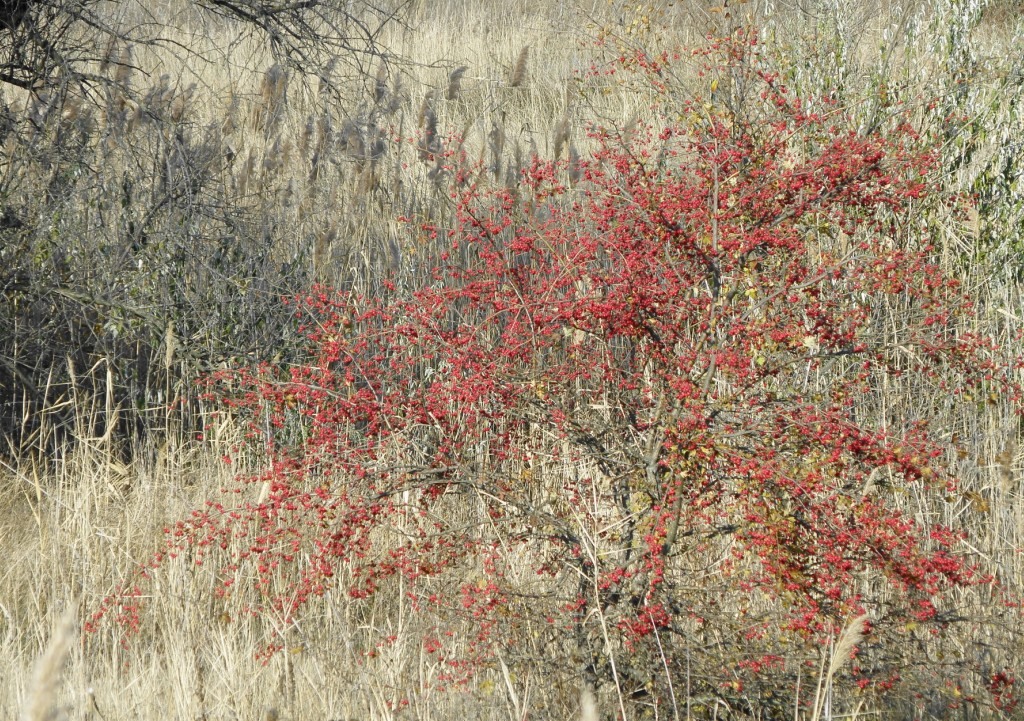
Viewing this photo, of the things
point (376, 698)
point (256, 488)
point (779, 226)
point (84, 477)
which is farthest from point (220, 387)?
point (779, 226)

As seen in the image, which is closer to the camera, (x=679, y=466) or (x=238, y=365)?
(x=679, y=466)

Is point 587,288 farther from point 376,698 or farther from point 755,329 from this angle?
point 376,698

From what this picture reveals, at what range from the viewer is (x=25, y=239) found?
529 cm

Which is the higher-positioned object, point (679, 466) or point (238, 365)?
point (238, 365)

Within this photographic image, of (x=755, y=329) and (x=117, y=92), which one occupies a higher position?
(x=117, y=92)

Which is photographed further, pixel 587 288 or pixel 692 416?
pixel 587 288

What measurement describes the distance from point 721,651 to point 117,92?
4.38 metres

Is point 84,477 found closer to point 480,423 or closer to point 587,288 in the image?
point 480,423

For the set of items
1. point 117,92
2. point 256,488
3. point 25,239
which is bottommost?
point 256,488

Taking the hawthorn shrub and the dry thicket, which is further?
the dry thicket

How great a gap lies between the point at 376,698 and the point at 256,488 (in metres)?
1.96

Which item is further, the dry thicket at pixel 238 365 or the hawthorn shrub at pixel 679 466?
the dry thicket at pixel 238 365

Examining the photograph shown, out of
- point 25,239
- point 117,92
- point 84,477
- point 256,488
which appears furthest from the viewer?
point 117,92

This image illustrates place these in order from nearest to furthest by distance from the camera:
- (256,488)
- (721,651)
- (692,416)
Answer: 1. (692,416)
2. (721,651)
3. (256,488)
